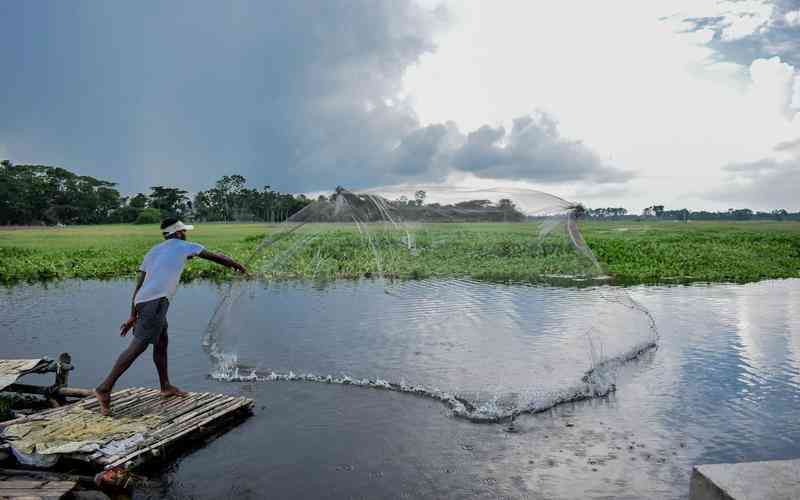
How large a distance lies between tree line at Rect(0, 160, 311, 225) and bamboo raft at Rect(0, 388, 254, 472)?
147ft

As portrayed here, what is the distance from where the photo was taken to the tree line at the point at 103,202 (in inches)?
2400

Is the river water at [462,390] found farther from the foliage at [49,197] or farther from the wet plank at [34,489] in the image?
the foliage at [49,197]

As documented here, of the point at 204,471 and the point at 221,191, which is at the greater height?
the point at 221,191

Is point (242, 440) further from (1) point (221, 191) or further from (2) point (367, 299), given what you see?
(1) point (221, 191)

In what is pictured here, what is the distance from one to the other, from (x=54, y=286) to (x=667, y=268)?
67.4 ft

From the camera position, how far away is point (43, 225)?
208 ft

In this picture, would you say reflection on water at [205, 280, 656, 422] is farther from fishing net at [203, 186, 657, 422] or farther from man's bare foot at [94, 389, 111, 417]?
man's bare foot at [94, 389, 111, 417]

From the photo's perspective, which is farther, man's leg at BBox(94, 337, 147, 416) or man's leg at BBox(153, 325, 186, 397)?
man's leg at BBox(153, 325, 186, 397)

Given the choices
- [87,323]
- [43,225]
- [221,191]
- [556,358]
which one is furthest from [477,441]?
[221,191]

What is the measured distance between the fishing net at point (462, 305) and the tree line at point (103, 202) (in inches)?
1674

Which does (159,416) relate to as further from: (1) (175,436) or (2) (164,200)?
(2) (164,200)

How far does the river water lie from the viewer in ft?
17.2

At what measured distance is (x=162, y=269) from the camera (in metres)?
5.96

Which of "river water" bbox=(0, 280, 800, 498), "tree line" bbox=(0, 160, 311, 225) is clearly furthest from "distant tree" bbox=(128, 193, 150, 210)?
"river water" bbox=(0, 280, 800, 498)
